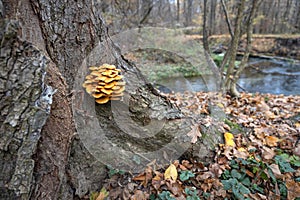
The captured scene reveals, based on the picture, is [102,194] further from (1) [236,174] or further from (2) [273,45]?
(2) [273,45]

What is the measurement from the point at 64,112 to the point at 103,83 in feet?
1.14

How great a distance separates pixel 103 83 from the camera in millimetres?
1492

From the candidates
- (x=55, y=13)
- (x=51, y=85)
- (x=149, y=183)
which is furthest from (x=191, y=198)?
(x=55, y=13)

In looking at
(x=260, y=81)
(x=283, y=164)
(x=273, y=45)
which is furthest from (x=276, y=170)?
(x=273, y=45)

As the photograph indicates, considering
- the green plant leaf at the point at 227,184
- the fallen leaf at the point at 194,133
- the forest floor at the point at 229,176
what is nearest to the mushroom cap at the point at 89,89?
the forest floor at the point at 229,176

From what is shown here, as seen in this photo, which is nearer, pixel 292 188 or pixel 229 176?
pixel 292 188

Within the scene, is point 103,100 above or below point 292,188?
above

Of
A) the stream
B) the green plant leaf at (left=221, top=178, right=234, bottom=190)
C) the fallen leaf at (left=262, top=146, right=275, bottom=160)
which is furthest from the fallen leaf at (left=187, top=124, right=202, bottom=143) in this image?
the stream

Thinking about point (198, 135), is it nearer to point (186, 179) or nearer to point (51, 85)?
point (186, 179)

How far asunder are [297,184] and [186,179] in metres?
0.85

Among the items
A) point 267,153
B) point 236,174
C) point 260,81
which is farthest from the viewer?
point 260,81

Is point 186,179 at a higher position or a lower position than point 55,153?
lower

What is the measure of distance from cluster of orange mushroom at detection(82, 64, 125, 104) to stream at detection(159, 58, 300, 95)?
19.8ft

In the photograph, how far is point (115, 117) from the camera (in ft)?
5.64
